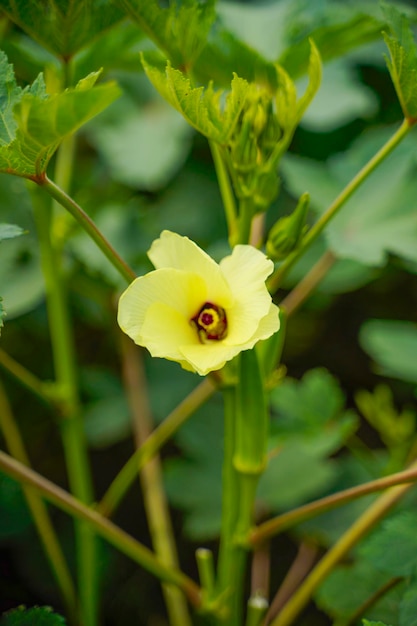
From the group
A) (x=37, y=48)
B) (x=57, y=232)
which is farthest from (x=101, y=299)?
(x=37, y=48)

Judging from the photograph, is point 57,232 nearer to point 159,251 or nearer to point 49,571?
point 159,251

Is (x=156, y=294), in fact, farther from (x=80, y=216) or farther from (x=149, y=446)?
(x=149, y=446)

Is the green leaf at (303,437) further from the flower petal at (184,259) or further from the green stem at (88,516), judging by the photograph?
the flower petal at (184,259)

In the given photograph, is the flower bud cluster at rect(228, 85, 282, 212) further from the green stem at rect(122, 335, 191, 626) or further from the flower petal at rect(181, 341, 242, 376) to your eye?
the green stem at rect(122, 335, 191, 626)

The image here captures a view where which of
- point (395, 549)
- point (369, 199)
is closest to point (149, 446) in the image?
point (395, 549)

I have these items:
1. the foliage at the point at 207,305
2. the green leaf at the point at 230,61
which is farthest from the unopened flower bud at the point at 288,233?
the green leaf at the point at 230,61

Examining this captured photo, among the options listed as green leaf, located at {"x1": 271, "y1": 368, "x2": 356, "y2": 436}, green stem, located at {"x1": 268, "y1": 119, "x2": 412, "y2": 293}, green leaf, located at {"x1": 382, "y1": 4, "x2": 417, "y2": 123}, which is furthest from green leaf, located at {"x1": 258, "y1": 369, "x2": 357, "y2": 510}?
green leaf, located at {"x1": 382, "y1": 4, "x2": 417, "y2": 123}
